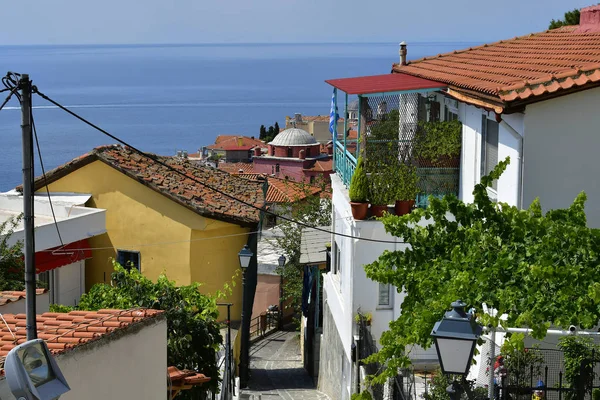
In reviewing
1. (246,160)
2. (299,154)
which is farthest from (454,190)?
(246,160)

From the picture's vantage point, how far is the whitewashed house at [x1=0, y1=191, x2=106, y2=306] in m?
18.3

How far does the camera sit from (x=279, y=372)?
80.3 feet

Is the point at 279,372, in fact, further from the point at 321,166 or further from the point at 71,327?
the point at 321,166

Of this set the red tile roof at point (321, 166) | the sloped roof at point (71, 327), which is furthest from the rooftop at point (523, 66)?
the red tile roof at point (321, 166)

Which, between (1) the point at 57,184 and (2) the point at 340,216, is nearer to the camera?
(2) the point at 340,216

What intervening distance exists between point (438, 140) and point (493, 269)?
7049 millimetres

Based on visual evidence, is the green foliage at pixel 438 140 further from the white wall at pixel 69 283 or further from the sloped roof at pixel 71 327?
the white wall at pixel 69 283

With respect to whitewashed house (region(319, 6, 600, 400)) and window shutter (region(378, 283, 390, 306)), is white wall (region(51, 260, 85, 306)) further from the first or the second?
window shutter (region(378, 283, 390, 306))

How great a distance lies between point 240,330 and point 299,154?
9240cm

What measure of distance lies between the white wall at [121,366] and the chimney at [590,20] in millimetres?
10442

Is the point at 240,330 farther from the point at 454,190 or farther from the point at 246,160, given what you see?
the point at 246,160

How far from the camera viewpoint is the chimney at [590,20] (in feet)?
53.6

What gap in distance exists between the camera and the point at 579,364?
10812 mm

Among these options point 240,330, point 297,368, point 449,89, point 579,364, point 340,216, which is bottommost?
point 297,368
